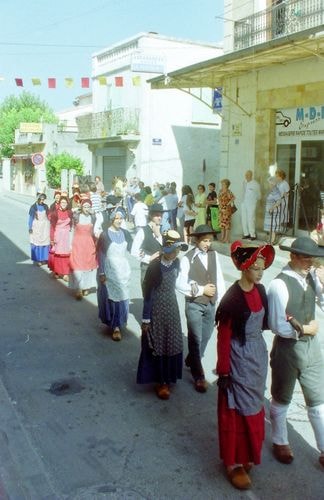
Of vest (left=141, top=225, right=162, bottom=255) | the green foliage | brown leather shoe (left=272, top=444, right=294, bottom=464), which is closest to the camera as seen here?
brown leather shoe (left=272, top=444, right=294, bottom=464)

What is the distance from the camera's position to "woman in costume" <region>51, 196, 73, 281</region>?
11211 millimetres

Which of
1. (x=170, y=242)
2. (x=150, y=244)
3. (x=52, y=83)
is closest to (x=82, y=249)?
(x=150, y=244)

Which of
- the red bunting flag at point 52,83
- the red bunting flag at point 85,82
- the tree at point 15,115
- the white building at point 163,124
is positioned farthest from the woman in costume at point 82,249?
the tree at point 15,115

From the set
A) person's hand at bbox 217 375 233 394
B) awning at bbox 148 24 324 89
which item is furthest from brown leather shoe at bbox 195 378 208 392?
awning at bbox 148 24 324 89

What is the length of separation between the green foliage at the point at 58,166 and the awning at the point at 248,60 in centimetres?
2136

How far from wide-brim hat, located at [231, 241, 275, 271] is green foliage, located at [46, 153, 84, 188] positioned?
33.5 m

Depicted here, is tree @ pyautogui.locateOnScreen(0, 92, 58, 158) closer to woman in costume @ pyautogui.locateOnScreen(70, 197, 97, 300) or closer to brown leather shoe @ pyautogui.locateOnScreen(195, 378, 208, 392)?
woman in costume @ pyautogui.locateOnScreen(70, 197, 97, 300)

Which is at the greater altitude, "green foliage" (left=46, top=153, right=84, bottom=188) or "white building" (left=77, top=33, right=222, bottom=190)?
"white building" (left=77, top=33, right=222, bottom=190)

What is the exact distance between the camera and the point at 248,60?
1356 centimetres

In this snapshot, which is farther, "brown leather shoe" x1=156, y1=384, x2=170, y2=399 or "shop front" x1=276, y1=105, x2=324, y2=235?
"shop front" x1=276, y1=105, x2=324, y2=235

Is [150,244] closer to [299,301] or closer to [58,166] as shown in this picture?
[299,301]

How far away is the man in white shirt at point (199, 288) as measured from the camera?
566cm

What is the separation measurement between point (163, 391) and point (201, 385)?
399mm

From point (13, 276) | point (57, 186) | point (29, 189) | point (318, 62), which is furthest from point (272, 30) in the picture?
point (29, 189)
